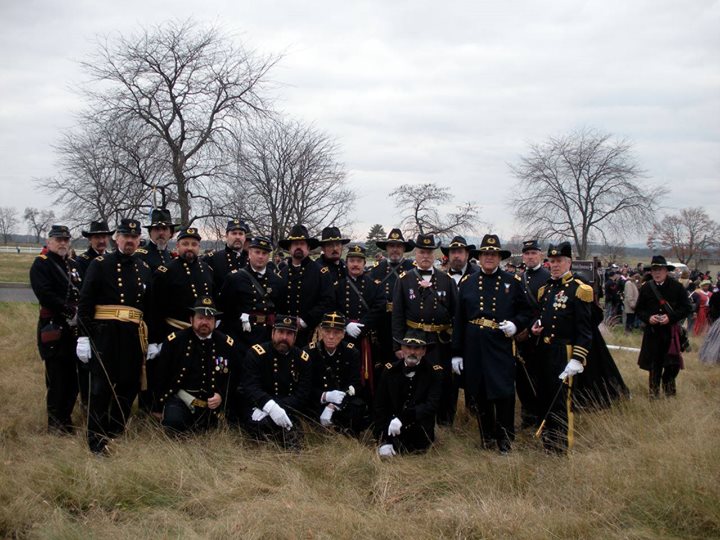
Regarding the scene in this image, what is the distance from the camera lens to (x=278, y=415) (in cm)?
600

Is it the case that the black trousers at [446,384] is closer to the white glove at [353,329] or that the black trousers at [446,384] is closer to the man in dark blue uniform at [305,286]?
the white glove at [353,329]

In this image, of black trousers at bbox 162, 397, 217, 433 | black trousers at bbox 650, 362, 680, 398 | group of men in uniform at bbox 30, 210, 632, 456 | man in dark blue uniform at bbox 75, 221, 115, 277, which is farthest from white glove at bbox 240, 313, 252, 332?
black trousers at bbox 650, 362, 680, 398

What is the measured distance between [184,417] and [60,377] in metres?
1.54

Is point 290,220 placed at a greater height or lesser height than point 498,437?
greater

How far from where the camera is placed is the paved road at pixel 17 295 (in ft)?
65.8

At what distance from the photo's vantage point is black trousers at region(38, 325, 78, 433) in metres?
6.57

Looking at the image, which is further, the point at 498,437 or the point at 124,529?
the point at 498,437

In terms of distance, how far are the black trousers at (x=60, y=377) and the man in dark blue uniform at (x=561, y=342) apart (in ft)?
16.1

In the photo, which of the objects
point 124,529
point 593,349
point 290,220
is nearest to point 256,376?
point 124,529

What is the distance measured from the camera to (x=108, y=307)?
19.9ft

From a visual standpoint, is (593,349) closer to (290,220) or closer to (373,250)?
(290,220)

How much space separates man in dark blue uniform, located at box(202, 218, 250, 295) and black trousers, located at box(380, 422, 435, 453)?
285cm

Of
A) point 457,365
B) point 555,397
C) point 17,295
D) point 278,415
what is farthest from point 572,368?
point 17,295

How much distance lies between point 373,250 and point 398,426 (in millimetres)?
37720
